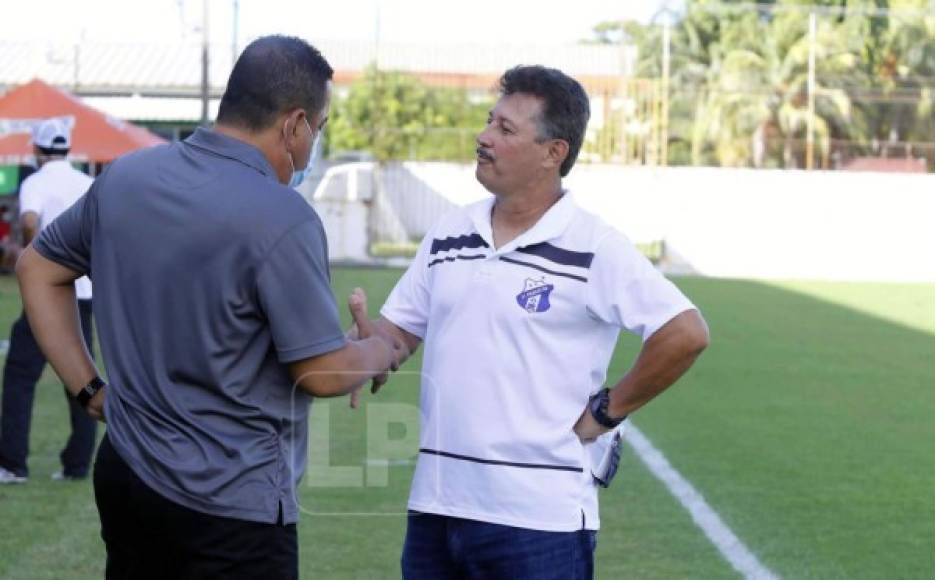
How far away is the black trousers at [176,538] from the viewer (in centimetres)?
389

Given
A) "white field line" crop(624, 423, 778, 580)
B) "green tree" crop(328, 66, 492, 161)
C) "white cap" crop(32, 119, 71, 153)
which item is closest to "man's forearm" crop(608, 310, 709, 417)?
"white field line" crop(624, 423, 778, 580)

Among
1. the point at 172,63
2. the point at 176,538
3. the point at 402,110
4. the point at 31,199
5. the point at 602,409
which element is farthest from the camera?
the point at 172,63

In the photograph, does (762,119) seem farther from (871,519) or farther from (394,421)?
Answer: (394,421)

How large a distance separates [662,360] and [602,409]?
202 millimetres

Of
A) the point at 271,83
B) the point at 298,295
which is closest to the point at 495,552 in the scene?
the point at 298,295

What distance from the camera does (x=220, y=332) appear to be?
12.5 ft

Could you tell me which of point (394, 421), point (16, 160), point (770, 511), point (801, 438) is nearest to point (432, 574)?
point (394, 421)

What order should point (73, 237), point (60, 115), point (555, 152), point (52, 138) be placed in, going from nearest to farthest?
point (73, 237), point (555, 152), point (52, 138), point (60, 115)

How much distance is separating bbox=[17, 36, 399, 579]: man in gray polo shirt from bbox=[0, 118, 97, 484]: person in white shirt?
219 inches

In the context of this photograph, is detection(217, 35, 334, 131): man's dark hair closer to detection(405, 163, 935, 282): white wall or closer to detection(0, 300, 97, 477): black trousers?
detection(0, 300, 97, 477): black trousers

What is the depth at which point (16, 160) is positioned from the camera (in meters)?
24.3

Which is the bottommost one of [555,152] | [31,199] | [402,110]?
[402,110]

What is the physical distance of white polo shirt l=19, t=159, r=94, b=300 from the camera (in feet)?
30.8

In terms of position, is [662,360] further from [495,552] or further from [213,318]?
[213,318]
